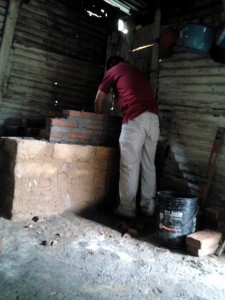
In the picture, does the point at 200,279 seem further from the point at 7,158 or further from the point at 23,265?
the point at 7,158

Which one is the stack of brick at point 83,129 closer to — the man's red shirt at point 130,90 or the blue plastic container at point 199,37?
the man's red shirt at point 130,90

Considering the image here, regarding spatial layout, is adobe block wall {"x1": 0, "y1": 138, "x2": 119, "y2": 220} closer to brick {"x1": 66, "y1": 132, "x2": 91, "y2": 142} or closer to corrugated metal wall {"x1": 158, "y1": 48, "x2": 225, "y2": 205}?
brick {"x1": 66, "y1": 132, "x2": 91, "y2": 142}

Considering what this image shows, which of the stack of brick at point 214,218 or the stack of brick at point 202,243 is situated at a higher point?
the stack of brick at point 214,218

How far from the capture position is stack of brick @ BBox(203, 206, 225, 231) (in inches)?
139

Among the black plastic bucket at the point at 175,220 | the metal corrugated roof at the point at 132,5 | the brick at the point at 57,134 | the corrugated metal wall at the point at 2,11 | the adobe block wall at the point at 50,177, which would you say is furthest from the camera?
the metal corrugated roof at the point at 132,5

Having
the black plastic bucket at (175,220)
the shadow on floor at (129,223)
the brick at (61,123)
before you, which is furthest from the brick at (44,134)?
the black plastic bucket at (175,220)

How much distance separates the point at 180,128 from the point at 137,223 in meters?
1.74

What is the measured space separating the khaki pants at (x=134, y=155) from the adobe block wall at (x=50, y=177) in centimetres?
39

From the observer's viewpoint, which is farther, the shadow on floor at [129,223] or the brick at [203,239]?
the shadow on floor at [129,223]

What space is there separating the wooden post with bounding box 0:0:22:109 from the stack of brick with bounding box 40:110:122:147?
157cm

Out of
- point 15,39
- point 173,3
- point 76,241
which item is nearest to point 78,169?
point 76,241

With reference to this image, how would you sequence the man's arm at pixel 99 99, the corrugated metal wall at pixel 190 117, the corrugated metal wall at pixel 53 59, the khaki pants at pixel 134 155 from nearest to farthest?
the khaki pants at pixel 134 155
the corrugated metal wall at pixel 190 117
the man's arm at pixel 99 99
the corrugated metal wall at pixel 53 59

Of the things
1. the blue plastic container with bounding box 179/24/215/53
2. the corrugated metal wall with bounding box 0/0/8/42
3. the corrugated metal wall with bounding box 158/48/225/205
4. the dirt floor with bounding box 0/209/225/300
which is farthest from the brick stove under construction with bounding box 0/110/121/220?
the corrugated metal wall with bounding box 0/0/8/42

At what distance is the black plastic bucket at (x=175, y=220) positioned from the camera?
324 centimetres
